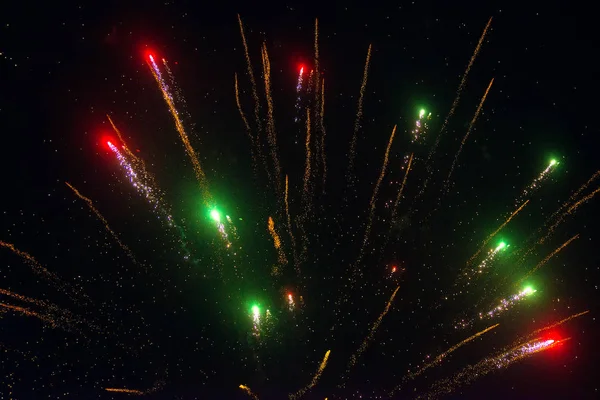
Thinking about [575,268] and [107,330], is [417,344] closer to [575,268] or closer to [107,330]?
[575,268]

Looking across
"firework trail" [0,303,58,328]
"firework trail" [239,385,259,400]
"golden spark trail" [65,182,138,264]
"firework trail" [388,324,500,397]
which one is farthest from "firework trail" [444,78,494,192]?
"firework trail" [0,303,58,328]

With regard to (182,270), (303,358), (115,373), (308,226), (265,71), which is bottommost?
(115,373)

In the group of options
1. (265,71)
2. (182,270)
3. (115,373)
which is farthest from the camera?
(115,373)

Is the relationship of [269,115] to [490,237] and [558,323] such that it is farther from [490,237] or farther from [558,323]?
[558,323]

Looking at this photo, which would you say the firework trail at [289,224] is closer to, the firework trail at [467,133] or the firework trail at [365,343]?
the firework trail at [365,343]

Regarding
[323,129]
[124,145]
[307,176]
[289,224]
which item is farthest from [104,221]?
[323,129]

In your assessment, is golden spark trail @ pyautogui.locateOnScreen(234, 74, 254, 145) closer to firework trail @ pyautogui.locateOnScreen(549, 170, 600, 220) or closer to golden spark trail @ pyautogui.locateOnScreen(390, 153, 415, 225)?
golden spark trail @ pyautogui.locateOnScreen(390, 153, 415, 225)

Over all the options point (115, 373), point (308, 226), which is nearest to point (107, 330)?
point (115, 373)
